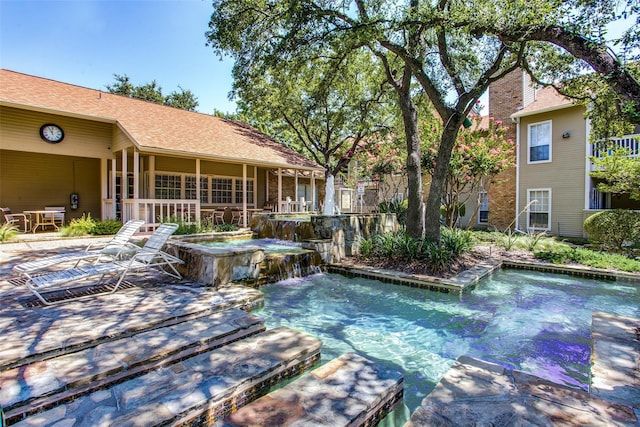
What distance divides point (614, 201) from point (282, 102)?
16.2 meters

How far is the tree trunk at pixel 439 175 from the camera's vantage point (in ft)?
25.7

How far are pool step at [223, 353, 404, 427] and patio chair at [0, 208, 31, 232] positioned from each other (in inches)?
485

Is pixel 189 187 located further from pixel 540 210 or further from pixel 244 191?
pixel 540 210

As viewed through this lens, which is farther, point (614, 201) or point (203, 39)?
point (614, 201)

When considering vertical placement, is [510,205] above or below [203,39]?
Result: below

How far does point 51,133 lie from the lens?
1100 centimetres

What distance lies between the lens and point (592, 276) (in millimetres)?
7594

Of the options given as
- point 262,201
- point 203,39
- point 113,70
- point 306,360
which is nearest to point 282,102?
point 262,201

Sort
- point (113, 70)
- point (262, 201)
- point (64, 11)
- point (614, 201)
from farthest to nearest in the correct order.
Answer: point (113, 70)
point (262, 201)
point (614, 201)
point (64, 11)

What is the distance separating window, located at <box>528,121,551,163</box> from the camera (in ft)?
49.5

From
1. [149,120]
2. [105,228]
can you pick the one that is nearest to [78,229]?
[105,228]

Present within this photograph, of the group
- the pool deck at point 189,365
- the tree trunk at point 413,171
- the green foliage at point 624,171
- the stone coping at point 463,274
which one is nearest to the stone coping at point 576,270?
the stone coping at point 463,274

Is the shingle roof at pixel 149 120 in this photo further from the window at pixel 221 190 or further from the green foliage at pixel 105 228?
the green foliage at pixel 105 228

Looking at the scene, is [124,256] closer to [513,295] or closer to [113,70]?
[513,295]
